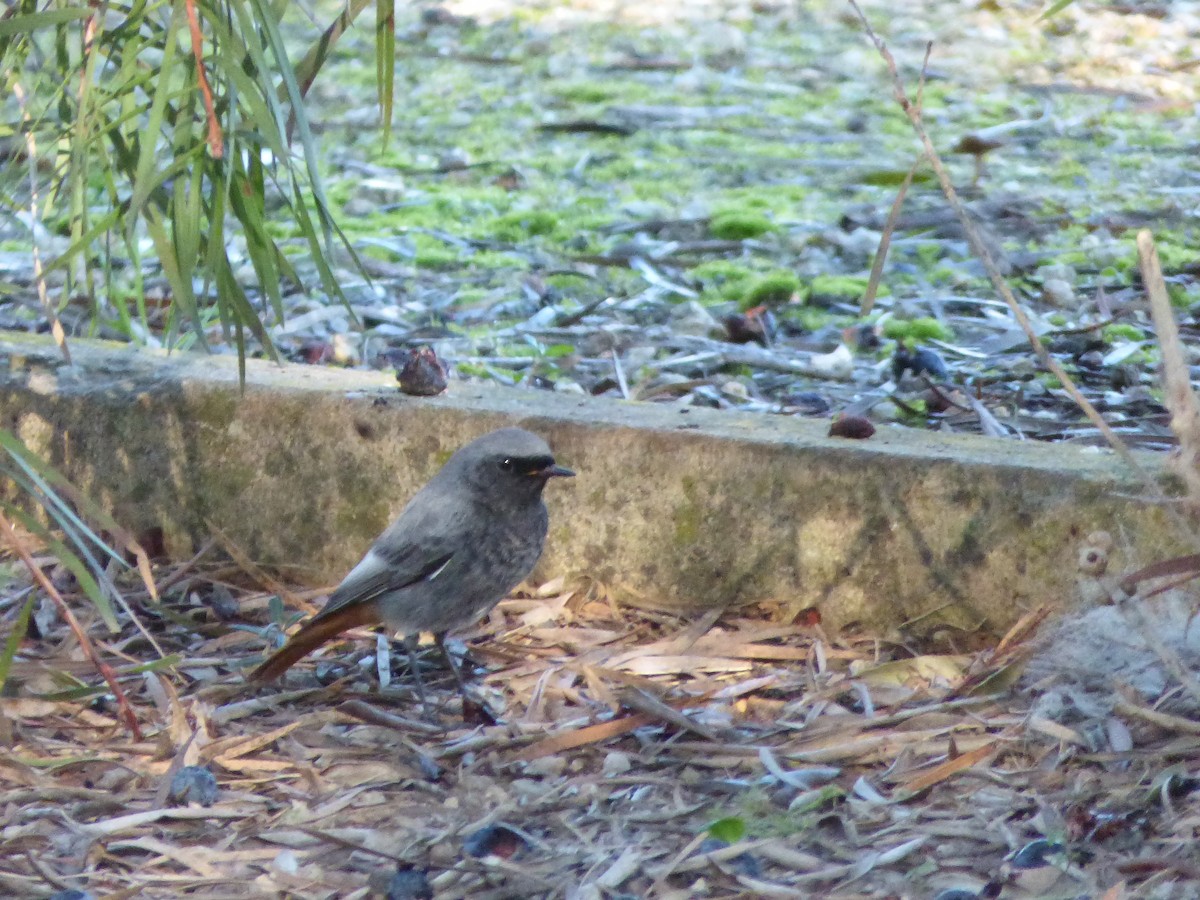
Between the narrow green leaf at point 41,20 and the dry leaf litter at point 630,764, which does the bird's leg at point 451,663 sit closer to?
the dry leaf litter at point 630,764

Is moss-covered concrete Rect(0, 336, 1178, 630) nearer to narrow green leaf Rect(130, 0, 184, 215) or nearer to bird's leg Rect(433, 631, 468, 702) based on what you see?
bird's leg Rect(433, 631, 468, 702)

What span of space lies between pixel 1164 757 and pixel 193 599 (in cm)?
210

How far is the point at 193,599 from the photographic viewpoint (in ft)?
11.8

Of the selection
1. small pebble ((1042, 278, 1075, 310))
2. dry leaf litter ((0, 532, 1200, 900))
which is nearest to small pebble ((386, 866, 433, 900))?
dry leaf litter ((0, 532, 1200, 900))

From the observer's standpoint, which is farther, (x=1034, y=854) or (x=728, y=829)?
(x=728, y=829)

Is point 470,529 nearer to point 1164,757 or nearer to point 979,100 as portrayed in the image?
point 1164,757

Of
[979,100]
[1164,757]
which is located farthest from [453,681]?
[979,100]

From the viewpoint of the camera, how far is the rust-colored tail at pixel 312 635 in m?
3.21

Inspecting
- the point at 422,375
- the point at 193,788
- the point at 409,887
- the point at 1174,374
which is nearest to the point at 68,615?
the point at 193,788

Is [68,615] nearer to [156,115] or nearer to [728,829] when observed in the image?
[156,115]

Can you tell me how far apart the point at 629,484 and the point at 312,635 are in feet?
2.45

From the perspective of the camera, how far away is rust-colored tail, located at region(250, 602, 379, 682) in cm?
321

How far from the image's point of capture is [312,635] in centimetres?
326

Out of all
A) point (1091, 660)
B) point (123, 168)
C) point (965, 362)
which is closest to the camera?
point (1091, 660)
